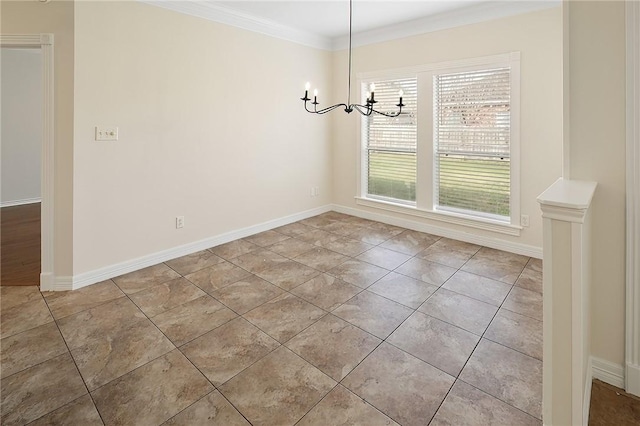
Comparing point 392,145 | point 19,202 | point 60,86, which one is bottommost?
point 19,202

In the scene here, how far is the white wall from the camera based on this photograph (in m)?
5.90

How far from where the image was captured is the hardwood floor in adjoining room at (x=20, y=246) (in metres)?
3.28

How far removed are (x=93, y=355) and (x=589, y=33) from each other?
3365 millimetres

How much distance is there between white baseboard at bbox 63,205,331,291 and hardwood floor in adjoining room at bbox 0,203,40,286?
0.44 meters

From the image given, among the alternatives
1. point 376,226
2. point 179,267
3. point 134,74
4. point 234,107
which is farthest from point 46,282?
point 376,226

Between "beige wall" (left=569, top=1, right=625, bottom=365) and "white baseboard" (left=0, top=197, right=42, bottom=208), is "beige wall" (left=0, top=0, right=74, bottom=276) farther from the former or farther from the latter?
"white baseboard" (left=0, top=197, right=42, bottom=208)

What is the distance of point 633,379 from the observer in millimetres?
1722

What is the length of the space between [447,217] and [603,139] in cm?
276

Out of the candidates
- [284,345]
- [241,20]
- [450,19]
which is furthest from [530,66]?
[284,345]

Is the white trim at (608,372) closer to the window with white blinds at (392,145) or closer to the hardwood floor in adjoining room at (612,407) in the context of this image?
the hardwood floor in adjoining room at (612,407)

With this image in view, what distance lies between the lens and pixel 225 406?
67.5 inches

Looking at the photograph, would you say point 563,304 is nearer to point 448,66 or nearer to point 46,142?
point 448,66

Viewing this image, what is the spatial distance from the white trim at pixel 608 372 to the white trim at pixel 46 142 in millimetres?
4119

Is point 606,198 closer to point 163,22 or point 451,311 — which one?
point 451,311
